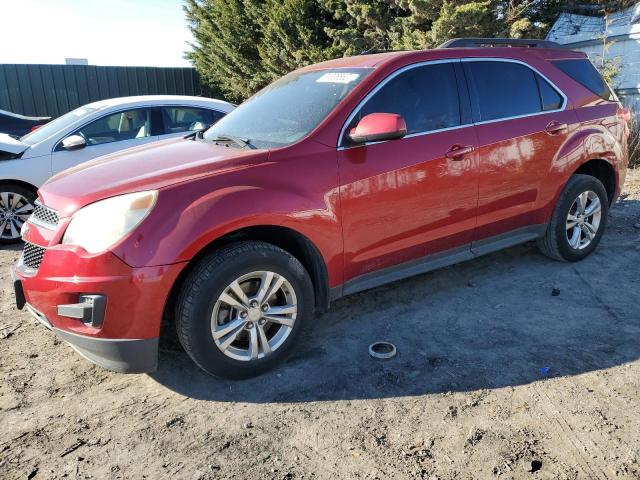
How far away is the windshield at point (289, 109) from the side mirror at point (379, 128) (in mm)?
285

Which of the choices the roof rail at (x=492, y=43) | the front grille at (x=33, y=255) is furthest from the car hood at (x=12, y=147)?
the roof rail at (x=492, y=43)

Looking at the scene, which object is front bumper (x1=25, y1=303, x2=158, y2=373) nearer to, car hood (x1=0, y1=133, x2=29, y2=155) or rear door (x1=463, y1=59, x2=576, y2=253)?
rear door (x1=463, y1=59, x2=576, y2=253)

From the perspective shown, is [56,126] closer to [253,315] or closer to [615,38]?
[253,315]

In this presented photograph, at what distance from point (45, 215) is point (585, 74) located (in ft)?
14.9

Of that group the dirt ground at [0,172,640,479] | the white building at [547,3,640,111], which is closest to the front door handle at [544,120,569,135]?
the dirt ground at [0,172,640,479]

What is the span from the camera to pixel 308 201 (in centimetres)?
320

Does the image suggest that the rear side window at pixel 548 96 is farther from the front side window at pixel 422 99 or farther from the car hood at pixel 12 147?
the car hood at pixel 12 147

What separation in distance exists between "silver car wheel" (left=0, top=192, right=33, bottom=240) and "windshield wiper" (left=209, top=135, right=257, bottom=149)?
364cm

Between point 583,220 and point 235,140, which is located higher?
point 235,140

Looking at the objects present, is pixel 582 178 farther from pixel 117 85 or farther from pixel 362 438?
pixel 117 85

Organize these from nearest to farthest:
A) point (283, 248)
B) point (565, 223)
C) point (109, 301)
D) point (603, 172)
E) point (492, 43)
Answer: point (109, 301) < point (283, 248) < point (492, 43) < point (565, 223) < point (603, 172)

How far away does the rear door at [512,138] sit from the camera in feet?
13.1

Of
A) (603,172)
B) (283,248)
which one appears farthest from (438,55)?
(603,172)

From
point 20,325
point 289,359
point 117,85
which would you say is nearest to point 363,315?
point 289,359
